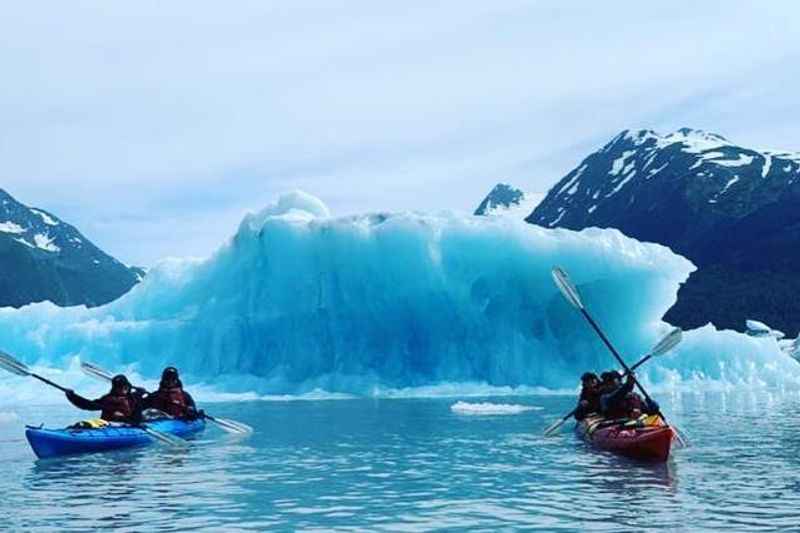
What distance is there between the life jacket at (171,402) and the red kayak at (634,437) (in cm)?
826

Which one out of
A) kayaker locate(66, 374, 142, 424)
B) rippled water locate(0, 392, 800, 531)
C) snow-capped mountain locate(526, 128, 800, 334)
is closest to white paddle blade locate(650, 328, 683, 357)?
rippled water locate(0, 392, 800, 531)

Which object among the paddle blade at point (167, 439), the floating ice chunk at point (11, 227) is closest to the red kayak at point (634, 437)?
the paddle blade at point (167, 439)

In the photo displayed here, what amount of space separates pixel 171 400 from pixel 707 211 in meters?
95.3

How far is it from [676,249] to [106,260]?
363 ft

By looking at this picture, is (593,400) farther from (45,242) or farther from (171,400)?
(45,242)

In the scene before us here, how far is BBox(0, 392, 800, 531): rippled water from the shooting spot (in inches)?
353

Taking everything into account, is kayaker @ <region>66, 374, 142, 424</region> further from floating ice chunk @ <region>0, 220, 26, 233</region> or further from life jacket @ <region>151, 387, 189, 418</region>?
floating ice chunk @ <region>0, 220, 26, 233</region>

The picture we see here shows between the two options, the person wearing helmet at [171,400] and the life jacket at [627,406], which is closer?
Result: the life jacket at [627,406]

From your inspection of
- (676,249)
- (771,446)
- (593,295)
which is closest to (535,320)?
(593,295)

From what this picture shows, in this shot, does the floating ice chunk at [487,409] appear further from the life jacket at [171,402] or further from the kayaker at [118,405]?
the kayaker at [118,405]

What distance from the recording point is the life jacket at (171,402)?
1939 centimetres

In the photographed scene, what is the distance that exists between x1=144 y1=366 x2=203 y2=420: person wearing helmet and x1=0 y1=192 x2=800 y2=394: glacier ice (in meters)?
14.4

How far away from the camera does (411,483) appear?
37.5 feet

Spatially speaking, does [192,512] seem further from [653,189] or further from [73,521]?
[653,189]
